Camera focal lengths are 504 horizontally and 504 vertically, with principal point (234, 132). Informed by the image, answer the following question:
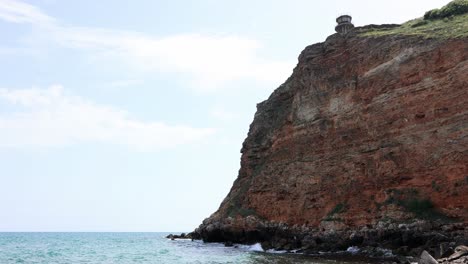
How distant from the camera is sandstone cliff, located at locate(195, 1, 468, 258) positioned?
3591 cm

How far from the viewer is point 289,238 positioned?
4581cm

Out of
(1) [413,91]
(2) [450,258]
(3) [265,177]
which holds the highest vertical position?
(1) [413,91]

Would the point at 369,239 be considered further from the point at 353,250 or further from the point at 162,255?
the point at 162,255

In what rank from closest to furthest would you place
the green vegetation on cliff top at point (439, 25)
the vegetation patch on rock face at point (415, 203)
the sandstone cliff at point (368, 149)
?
the vegetation patch on rock face at point (415, 203), the sandstone cliff at point (368, 149), the green vegetation on cliff top at point (439, 25)

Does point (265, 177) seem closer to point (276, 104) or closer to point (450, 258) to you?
point (276, 104)

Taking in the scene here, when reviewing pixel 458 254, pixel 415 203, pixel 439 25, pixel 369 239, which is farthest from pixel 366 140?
pixel 458 254

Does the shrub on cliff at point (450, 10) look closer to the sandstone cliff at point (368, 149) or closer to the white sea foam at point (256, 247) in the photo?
the sandstone cliff at point (368, 149)

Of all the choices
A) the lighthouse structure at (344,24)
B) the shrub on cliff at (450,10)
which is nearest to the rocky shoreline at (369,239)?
the shrub on cliff at (450,10)

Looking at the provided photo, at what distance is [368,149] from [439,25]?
12.1 meters

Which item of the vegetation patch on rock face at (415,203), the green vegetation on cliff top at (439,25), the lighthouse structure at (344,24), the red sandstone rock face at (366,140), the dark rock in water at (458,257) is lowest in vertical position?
the dark rock in water at (458,257)

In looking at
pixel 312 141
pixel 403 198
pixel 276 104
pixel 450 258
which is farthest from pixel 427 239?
pixel 276 104

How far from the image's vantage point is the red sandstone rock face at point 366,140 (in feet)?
119

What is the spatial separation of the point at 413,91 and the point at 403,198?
854 cm

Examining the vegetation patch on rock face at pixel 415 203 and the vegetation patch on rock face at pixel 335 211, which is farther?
the vegetation patch on rock face at pixel 335 211
